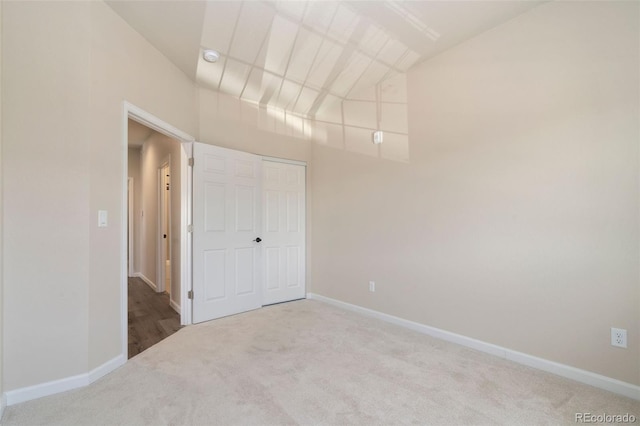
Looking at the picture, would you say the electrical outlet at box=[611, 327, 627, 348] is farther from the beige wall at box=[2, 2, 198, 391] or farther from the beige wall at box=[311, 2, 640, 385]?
the beige wall at box=[2, 2, 198, 391]

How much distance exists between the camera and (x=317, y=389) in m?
1.99

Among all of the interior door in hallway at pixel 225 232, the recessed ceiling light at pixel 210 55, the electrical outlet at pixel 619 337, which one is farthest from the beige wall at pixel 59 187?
the electrical outlet at pixel 619 337

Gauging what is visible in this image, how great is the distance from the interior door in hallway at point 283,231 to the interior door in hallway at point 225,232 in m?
0.22

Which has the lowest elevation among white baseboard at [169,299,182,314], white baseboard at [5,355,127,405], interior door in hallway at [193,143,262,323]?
white baseboard at [169,299,182,314]

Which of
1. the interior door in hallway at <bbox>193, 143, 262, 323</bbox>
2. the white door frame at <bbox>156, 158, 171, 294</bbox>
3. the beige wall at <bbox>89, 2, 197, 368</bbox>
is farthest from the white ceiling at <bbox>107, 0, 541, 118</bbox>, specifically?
the white door frame at <bbox>156, 158, 171, 294</bbox>

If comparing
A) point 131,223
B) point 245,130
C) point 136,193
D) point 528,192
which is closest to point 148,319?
point 245,130

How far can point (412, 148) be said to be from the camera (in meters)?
3.16

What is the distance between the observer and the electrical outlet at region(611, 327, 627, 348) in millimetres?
1926

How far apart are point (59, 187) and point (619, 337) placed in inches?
155

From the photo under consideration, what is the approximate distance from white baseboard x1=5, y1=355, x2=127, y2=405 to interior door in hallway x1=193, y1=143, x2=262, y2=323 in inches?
45.5

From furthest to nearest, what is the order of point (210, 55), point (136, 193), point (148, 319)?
point (136, 193) < point (148, 319) < point (210, 55)

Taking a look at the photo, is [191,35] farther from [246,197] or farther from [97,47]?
[246,197]

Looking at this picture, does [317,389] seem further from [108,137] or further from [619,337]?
[108,137]

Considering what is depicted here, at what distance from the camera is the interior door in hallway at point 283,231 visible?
409cm
